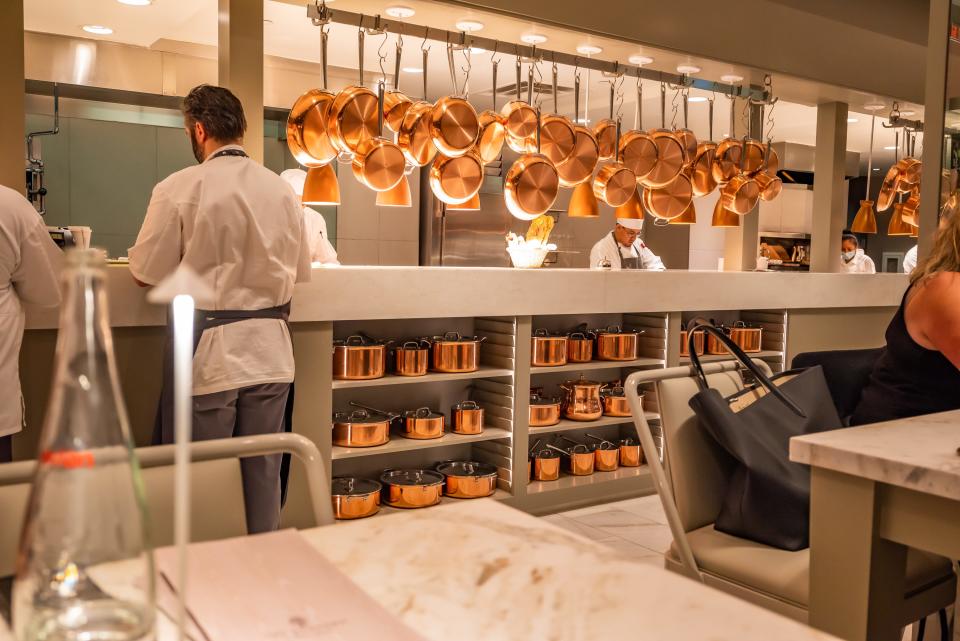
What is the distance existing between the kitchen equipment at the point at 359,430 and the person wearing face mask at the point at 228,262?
0.71 m

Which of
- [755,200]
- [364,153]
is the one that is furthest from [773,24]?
[364,153]

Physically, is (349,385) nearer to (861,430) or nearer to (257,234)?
(257,234)

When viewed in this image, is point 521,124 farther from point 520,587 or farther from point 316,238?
point 520,587

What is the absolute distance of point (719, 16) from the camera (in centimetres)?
443

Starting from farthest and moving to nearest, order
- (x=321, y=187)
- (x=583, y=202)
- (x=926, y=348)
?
(x=583, y=202) < (x=321, y=187) < (x=926, y=348)

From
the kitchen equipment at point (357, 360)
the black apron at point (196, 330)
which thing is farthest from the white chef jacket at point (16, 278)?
the kitchen equipment at point (357, 360)

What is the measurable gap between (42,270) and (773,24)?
392 centimetres

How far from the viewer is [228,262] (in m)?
2.68

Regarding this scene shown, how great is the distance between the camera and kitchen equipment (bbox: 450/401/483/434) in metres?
3.88

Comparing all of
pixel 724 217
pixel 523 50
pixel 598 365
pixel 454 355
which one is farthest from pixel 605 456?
pixel 523 50

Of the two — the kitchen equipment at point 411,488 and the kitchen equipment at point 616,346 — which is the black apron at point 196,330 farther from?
the kitchen equipment at point 616,346

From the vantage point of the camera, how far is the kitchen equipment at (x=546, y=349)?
4070 millimetres

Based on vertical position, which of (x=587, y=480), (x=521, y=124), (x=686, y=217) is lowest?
(x=587, y=480)

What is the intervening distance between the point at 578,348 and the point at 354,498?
139 cm
